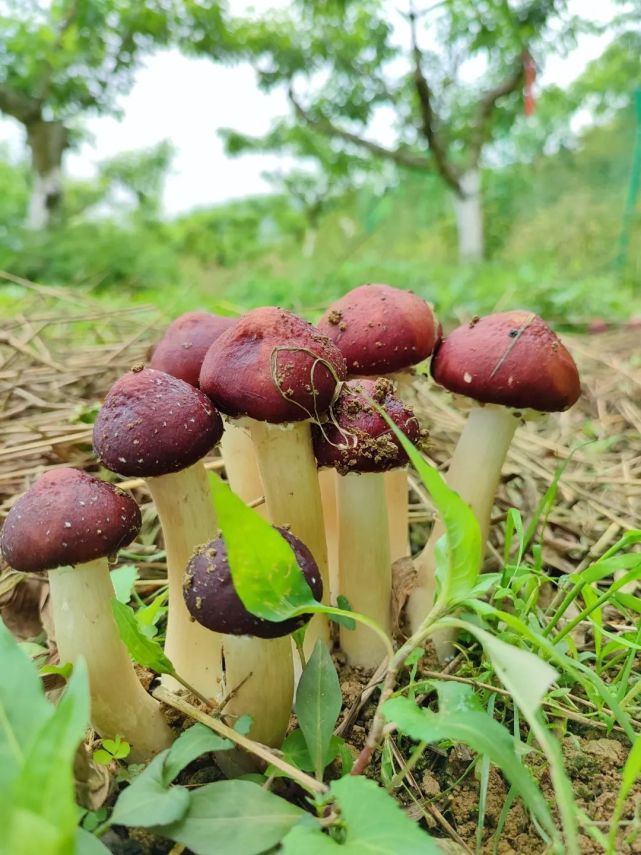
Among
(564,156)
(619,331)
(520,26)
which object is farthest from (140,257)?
(564,156)

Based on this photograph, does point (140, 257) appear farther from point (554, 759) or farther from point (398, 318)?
point (554, 759)

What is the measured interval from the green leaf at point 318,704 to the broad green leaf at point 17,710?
55cm

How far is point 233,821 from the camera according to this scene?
112 cm

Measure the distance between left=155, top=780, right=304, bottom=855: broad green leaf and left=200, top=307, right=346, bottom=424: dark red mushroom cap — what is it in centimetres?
77

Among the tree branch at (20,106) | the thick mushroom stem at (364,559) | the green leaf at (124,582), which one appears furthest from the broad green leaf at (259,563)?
the tree branch at (20,106)

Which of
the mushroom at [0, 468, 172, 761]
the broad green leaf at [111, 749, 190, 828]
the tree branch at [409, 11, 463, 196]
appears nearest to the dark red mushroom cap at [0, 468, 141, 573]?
the mushroom at [0, 468, 172, 761]

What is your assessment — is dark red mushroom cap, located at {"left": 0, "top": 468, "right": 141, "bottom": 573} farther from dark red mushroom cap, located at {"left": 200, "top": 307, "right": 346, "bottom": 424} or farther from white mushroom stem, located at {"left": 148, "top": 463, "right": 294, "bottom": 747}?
dark red mushroom cap, located at {"left": 200, "top": 307, "right": 346, "bottom": 424}

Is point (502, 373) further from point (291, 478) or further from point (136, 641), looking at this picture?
point (136, 641)

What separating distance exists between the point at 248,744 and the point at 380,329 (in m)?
1.08

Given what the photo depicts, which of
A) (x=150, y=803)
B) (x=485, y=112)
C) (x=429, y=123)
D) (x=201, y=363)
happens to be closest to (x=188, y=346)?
(x=201, y=363)

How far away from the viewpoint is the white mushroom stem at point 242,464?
2.07m

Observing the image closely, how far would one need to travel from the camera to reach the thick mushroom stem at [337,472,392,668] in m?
1.80

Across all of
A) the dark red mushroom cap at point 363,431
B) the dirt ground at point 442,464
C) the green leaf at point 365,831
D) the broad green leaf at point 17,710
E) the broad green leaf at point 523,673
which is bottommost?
the dirt ground at point 442,464

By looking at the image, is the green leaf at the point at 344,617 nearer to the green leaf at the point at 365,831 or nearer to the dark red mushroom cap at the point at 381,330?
the green leaf at the point at 365,831
